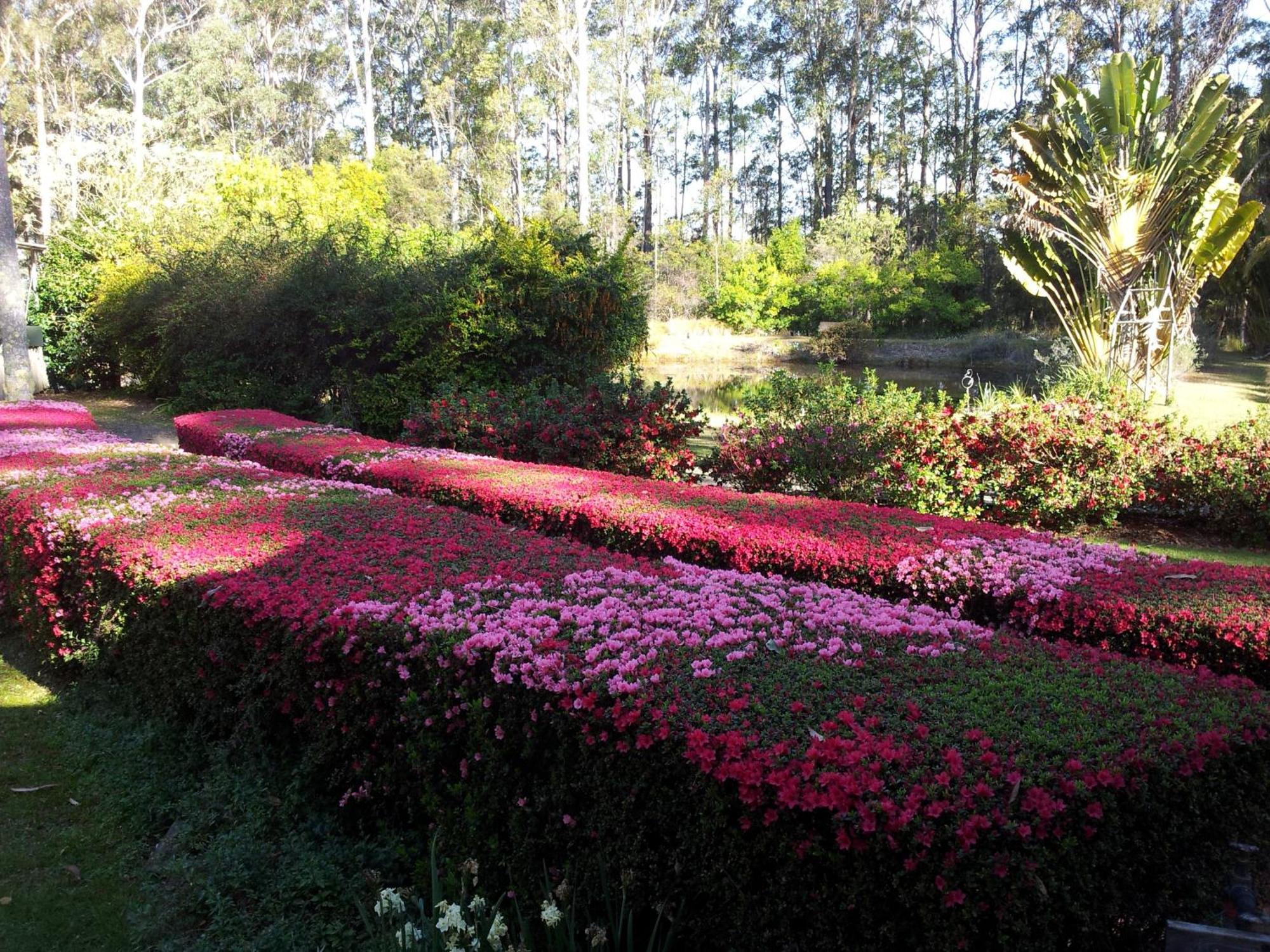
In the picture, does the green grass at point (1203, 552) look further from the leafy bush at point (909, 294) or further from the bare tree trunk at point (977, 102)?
the bare tree trunk at point (977, 102)

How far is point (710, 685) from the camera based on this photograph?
2389 mm

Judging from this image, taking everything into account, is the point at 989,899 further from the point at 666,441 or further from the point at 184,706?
the point at 666,441

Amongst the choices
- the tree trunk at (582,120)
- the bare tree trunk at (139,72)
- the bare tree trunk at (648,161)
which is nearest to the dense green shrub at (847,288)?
the bare tree trunk at (648,161)

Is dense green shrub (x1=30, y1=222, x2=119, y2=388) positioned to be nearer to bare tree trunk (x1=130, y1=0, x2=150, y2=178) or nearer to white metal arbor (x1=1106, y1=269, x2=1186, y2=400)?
bare tree trunk (x1=130, y1=0, x2=150, y2=178)

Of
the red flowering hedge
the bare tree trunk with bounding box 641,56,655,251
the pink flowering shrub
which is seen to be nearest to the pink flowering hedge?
the red flowering hedge

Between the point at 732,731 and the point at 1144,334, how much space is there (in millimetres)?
14017

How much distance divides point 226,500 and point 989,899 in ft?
14.9

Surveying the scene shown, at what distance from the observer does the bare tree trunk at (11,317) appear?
43.8ft

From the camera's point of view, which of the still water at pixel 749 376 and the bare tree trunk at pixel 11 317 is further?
the still water at pixel 749 376

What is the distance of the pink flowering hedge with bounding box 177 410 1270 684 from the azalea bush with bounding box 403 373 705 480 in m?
1.87

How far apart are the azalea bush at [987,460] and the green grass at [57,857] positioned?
5.75 m

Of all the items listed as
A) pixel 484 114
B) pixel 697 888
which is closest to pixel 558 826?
pixel 697 888

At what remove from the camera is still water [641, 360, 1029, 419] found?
22422mm

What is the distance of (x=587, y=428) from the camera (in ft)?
28.7
